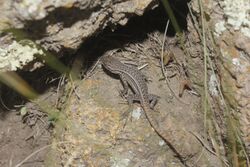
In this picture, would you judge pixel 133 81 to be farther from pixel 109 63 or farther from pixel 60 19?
pixel 60 19

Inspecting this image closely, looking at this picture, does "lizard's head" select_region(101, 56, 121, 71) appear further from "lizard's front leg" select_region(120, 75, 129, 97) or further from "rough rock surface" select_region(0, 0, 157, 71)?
"rough rock surface" select_region(0, 0, 157, 71)

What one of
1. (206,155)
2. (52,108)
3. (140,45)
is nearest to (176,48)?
(140,45)

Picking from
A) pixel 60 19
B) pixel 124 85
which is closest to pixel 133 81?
pixel 124 85

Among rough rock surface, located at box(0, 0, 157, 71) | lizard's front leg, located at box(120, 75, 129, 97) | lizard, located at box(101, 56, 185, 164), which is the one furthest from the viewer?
lizard's front leg, located at box(120, 75, 129, 97)

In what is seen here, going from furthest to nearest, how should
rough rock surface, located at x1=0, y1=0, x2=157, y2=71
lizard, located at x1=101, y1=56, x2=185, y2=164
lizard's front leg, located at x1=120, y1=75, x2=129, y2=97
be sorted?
lizard's front leg, located at x1=120, y1=75, x2=129, y2=97, lizard, located at x1=101, y1=56, x2=185, y2=164, rough rock surface, located at x1=0, y1=0, x2=157, y2=71

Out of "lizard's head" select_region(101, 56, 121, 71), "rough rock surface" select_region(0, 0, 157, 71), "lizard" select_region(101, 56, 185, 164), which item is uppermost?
"rough rock surface" select_region(0, 0, 157, 71)

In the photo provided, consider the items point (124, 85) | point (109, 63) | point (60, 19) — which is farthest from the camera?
point (124, 85)

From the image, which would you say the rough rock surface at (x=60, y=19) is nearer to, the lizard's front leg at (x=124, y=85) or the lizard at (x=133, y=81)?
the lizard at (x=133, y=81)

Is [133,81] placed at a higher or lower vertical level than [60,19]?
lower

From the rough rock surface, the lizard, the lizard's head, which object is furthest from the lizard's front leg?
the rough rock surface

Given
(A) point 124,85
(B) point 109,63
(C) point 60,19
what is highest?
(C) point 60,19

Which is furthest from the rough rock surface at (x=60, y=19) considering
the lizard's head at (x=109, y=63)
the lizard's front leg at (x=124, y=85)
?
the lizard's front leg at (x=124, y=85)
